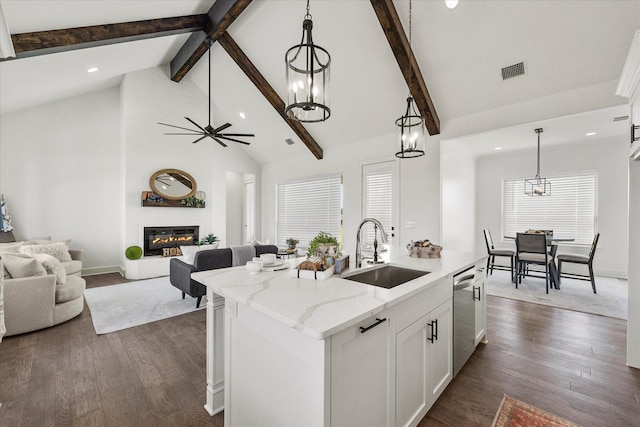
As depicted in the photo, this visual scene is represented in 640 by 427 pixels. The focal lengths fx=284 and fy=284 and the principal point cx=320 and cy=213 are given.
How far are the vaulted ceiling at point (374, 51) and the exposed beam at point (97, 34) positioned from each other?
11 centimetres

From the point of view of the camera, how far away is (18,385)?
7.08 ft

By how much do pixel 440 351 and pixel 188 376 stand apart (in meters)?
1.96

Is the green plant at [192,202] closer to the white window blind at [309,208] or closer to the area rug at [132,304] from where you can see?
the area rug at [132,304]

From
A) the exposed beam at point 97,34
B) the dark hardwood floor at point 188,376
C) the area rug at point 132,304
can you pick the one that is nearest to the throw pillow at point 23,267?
the dark hardwood floor at point 188,376

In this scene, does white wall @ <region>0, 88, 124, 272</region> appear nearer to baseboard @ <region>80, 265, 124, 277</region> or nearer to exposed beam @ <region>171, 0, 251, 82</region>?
baseboard @ <region>80, 265, 124, 277</region>

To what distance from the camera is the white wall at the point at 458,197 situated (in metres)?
4.97

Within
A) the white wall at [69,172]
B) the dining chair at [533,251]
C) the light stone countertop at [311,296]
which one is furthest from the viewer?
the white wall at [69,172]

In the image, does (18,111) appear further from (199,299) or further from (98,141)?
(199,299)

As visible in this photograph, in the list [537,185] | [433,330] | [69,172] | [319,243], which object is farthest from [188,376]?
[537,185]

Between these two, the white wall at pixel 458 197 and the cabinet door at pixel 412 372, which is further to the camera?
the white wall at pixel 458 197

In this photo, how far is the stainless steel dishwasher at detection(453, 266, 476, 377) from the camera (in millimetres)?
2139

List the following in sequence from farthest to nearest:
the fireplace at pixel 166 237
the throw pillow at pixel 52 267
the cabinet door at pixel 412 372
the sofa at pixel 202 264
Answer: the fireplace at pixel 166 237 → the sofa at pixel 202 264 → the throw pillow at pixel 52 267 → the cabinet door at pixel 412 372

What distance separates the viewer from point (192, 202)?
655cm

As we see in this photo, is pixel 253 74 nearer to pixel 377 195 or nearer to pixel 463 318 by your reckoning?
pixel 377 195
